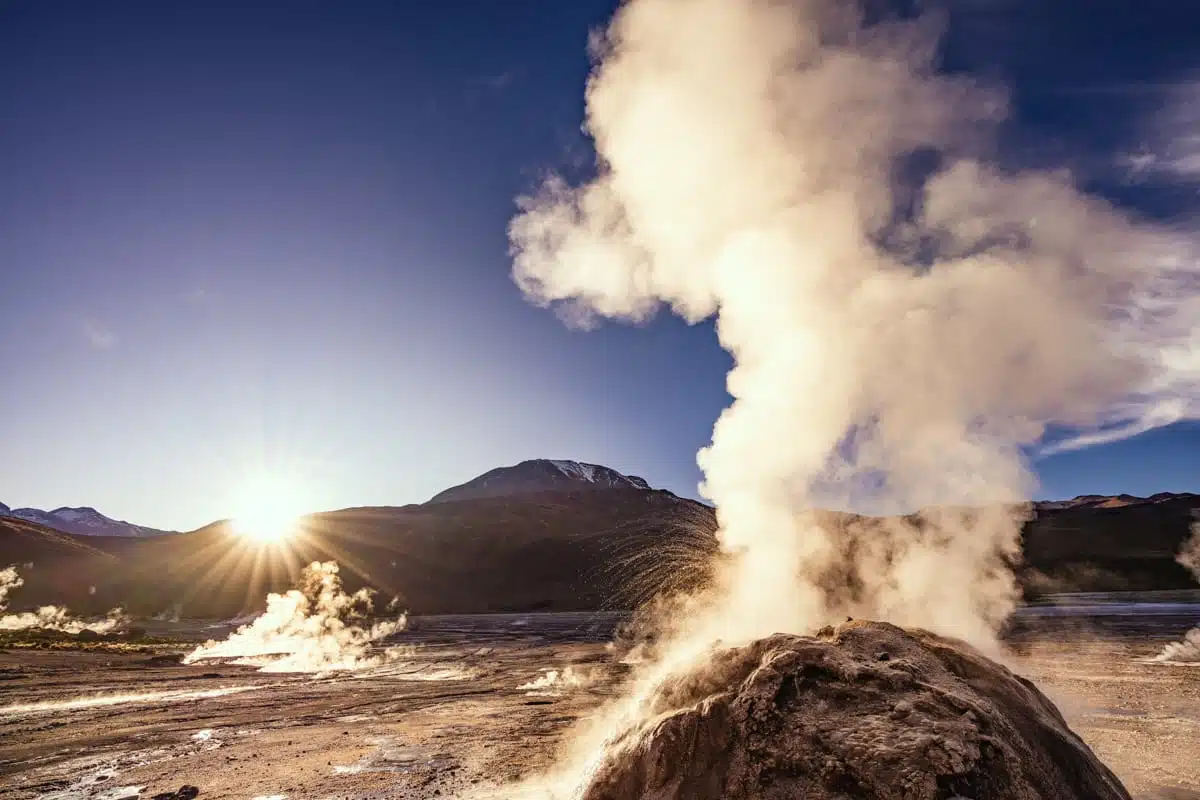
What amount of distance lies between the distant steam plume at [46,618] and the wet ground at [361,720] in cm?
2036

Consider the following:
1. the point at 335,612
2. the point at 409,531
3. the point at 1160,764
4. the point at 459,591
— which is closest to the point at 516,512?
the point at 409,531

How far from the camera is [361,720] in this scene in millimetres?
13289

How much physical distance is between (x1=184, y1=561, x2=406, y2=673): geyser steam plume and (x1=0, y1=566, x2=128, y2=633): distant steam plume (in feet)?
32.9

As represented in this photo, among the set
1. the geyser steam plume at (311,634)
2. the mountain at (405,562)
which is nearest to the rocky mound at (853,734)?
the geyser steam plume at (311,634)

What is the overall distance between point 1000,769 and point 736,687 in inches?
75.9

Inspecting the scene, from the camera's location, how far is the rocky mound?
3955mm

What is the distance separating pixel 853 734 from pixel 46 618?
215ft

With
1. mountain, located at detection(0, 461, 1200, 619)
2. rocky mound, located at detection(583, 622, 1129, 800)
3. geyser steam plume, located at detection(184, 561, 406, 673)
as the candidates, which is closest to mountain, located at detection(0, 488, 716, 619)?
mountain, located at detection(0, 461, 1200, 619)

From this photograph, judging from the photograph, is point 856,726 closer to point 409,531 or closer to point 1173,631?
point 1173,631

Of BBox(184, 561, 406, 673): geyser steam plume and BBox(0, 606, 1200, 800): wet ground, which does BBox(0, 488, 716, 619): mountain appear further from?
BBox(0, 606, 1200, 800): wet ground

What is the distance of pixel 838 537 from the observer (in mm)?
17734

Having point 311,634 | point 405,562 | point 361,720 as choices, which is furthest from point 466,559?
point 361,720

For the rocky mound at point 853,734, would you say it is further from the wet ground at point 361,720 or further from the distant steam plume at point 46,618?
the distant steam plume at point 46,618

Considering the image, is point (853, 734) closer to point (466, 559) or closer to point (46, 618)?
point (46, 618)
